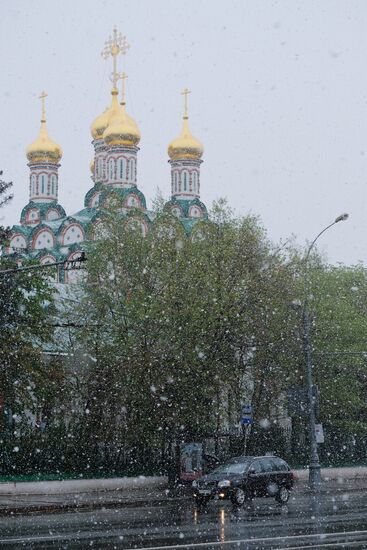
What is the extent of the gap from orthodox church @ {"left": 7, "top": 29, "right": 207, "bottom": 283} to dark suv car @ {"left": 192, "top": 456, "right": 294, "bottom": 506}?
2252 inches

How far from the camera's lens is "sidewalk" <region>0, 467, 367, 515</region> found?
28.3 m

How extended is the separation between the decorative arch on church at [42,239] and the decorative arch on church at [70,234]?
2150mm

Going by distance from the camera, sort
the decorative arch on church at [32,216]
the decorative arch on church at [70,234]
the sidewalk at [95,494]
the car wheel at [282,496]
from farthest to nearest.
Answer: the decorative arch on church at [32,216]
the decorative arch on church at [70,234]
the car wheel at [282,496]
the sidewalk at [95,494]

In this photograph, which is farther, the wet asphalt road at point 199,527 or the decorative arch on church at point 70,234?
the decorative arch on church at point 70,234

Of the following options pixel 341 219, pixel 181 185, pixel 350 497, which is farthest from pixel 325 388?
pixel 181 185

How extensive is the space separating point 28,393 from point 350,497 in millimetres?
11044

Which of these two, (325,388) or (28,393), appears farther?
(325,388)

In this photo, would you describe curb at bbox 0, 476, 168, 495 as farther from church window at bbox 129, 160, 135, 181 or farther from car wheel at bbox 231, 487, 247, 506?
church window at bbox 129, 160, 135, 181

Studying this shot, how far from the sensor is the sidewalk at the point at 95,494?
28.3m

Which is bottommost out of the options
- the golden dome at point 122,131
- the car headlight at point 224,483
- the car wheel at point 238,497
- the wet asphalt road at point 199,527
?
Result: the wet asphalt road at point 199,527

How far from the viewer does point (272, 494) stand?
28594mm

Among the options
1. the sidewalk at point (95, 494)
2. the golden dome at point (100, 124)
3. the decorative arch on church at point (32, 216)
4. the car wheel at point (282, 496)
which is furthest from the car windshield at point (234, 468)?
the golden dome at point (100, 124)

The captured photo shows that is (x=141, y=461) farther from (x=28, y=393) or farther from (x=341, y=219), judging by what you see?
(x=341, y=219)

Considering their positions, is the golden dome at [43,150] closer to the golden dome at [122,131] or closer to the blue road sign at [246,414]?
the golden dome at [122,131]
